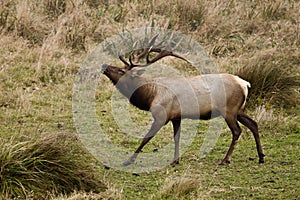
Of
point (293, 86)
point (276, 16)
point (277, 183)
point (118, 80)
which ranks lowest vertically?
point (276, 16)

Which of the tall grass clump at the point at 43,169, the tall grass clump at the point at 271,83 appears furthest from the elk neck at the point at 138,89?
Result: the tall grass clump at the point at 271,83

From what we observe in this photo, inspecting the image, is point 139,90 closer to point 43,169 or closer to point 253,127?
point 253,127

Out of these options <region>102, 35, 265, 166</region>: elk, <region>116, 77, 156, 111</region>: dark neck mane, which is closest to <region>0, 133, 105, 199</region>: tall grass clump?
<region>102, 35, 265, 166</region>: elk

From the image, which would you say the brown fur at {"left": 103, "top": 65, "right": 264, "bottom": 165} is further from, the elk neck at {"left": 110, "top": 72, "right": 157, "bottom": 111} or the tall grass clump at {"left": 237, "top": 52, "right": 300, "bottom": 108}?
the tall grass clump at {"left": 237, "top": 52, "right": 300, "bottom": 108}

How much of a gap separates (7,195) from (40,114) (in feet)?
13.0

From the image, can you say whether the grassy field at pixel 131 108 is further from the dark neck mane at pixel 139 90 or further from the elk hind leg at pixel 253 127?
the dark neck mane at pixel 139 90

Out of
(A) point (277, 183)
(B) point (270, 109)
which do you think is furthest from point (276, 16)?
(A) point (277, 183)

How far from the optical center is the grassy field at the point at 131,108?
642cm

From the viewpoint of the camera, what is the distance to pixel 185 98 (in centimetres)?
798

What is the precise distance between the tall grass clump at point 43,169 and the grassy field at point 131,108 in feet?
0.03

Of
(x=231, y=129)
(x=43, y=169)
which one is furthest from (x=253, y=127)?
(x=43, y=169)

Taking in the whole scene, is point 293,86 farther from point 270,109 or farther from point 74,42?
point 74,42

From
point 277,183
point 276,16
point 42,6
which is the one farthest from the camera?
point 276,16

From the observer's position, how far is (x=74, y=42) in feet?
43.7
